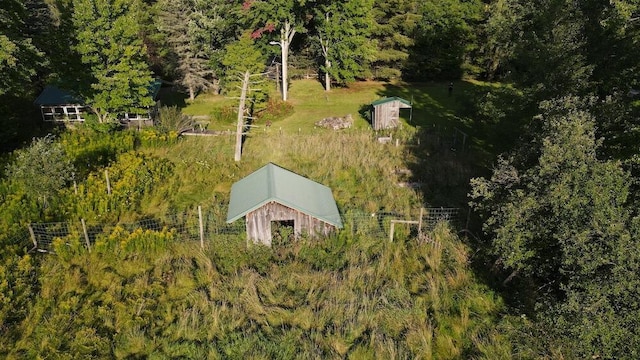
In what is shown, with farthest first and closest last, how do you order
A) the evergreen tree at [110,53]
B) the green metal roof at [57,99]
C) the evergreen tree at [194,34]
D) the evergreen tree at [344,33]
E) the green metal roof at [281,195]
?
the evergreen tree at [344,33]
the evergreen tree at [194,34]
the green metal roof at [57,99]
the evergreen tree at [110,53]
the green metal roof at [281,195]

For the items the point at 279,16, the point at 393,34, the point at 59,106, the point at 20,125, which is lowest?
the point at 20,125

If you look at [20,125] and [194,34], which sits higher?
[194,34]

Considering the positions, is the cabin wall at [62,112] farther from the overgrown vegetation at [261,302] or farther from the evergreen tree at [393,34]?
the evergreen tree at [393,34]

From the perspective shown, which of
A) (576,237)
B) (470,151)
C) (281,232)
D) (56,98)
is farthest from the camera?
(56,98)

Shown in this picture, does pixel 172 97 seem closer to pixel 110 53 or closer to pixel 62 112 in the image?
pixel 62 112

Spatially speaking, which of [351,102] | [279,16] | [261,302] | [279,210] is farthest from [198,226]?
[351,102]

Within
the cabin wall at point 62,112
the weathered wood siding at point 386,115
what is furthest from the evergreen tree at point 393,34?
the cabin wall at point 62,112

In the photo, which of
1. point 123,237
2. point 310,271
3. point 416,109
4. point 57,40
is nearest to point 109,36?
point 57,40
